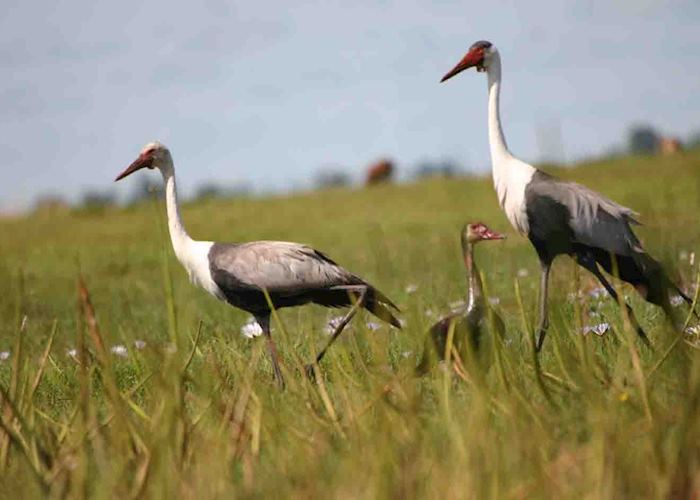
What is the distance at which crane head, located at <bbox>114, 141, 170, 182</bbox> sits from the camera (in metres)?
6.28

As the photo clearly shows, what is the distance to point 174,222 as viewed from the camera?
6.00 metres

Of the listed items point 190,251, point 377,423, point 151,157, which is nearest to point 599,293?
point 190,251

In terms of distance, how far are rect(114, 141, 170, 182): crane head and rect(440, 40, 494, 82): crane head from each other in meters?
1.65

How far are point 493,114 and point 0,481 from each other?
3251mm

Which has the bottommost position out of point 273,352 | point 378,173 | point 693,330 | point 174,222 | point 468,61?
point 378,173

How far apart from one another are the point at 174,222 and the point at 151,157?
51 centimetres

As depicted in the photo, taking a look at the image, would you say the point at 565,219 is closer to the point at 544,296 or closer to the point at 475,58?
the point at 544,296

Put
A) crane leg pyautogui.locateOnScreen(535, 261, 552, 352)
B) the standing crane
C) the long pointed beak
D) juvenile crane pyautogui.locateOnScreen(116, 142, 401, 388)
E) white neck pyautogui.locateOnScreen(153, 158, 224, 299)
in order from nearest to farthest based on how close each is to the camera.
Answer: the standing crane < crane leg pyautogui.locateOnScreen(535, 261, 552, 352) < juvenile crane pyautogui.locateOnScreen(116, 142, 401, 388) < white neck pyautogui.locateOnScreen(153, 158, 224, 299) < the long pointed beak

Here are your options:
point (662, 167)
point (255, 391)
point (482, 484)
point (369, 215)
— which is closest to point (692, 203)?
point (662, 167)

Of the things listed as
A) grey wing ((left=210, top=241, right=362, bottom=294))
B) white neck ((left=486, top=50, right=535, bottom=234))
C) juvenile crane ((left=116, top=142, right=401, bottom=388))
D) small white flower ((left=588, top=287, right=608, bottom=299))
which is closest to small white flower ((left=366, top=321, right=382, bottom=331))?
juvenile crane ((left=116, top=142, right=401, bottom=388))

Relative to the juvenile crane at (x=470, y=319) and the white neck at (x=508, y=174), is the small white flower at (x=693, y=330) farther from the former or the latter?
the white neck at (x=508, y=174)

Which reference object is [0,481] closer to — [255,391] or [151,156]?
[255,391]

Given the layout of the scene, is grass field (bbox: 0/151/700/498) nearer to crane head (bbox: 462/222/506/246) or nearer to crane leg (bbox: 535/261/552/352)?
crane leg (bbox: 535/261/552/352)

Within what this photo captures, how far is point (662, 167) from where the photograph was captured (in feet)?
51.2
